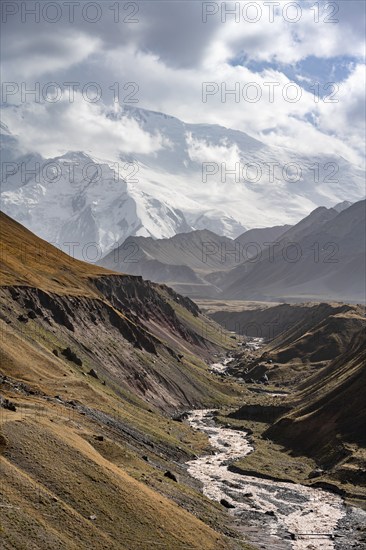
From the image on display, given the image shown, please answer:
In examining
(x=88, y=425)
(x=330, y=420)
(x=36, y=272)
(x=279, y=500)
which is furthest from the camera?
(x=36, y=272)

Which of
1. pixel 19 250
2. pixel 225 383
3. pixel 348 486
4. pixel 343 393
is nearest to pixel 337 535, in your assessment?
pixel 348 486

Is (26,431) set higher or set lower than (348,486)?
lower

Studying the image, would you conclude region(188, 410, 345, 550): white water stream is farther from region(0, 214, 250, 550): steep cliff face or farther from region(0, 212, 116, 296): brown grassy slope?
region(0, 212, 116, 296): brown grassy slope

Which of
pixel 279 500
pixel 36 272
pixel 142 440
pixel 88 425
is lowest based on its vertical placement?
pixel 279 500

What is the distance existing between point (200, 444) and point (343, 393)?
1175 inches

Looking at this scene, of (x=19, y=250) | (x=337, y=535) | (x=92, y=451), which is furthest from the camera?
(x=19, y=250)

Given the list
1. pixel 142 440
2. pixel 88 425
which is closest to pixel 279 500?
pixel 142 440

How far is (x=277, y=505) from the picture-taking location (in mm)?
91438

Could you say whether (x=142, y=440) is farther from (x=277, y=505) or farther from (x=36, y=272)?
(x=36, y=272)

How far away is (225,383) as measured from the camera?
194 metres

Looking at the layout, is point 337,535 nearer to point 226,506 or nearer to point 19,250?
point 226,506

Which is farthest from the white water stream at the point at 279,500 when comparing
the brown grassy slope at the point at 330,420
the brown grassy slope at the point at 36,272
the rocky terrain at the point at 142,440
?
the brown grassy slope at the point at 36,272

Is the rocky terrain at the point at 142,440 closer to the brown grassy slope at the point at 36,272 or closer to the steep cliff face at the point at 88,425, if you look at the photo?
the steep cliff face at the point at 88,425

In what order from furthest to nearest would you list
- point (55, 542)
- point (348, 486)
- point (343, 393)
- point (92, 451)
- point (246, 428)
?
point (246, 428), point (343, 393), point (348, 486), point (92, 451), point (55, 542)
